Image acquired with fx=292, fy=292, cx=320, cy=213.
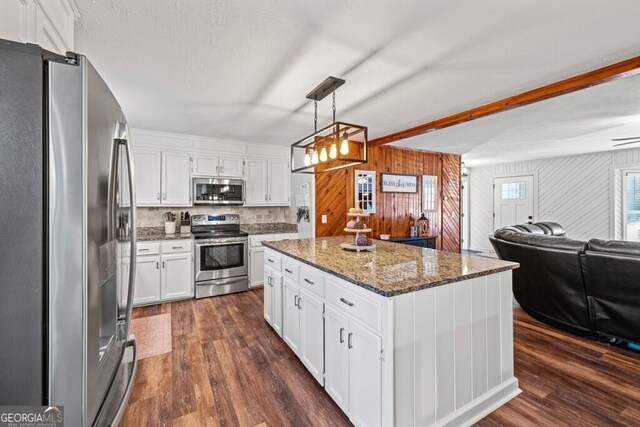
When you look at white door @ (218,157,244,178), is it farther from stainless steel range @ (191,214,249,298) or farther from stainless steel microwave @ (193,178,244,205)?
stainless steel range @ (191,214,249,298)

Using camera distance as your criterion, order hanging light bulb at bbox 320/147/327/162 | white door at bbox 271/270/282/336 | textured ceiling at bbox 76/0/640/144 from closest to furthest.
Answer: textured ceiling at bbox 76/0/640/144 < hanging light bulb at bbox 320/147/327/162 < white door at bbox 271/270/282/336

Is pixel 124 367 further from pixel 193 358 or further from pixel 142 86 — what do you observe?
pixel 142 86

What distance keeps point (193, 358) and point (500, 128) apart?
16.3ft

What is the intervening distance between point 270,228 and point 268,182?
814 millimetres

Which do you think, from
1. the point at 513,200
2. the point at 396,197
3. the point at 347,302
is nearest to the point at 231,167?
the point at 396,197

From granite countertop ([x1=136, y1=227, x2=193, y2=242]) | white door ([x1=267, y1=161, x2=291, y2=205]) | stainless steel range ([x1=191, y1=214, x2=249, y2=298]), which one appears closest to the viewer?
granite countertop ([x1=136, y1=227, x2=193, y2=242])

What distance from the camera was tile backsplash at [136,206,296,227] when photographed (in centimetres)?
446

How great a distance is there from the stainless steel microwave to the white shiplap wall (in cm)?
691

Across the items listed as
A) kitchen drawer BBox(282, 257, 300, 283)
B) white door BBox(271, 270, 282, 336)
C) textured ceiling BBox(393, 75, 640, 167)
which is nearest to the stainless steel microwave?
white door BBox(271, 270, 282, 336)

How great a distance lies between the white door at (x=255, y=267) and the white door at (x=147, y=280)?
128cm

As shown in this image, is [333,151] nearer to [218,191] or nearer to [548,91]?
[548,91]

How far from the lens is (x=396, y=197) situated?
589 centimetres

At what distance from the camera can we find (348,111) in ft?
11.3

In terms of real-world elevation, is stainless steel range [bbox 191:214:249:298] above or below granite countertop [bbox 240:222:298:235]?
below
